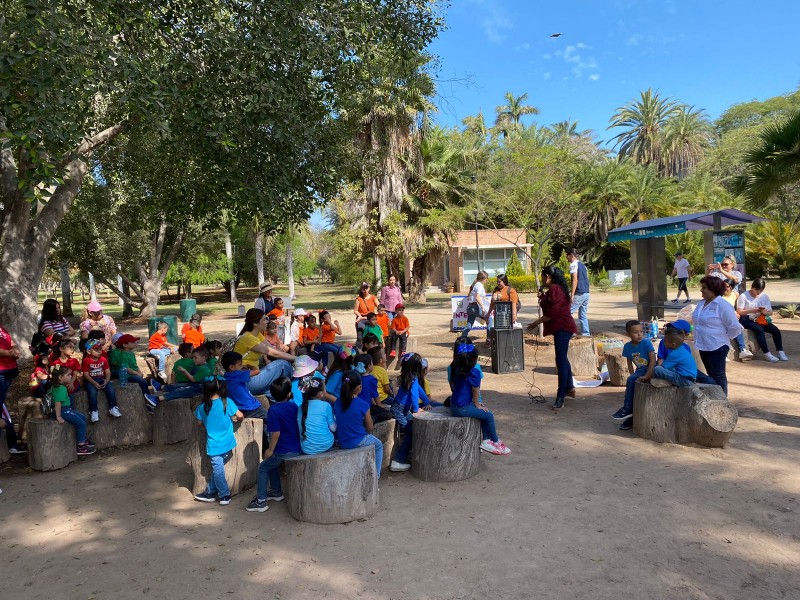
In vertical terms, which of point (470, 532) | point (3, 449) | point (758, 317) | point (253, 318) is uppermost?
point (253, 318)

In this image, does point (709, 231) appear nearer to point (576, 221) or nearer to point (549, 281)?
point (549, 281)

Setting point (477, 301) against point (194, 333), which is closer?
point (194, 333)

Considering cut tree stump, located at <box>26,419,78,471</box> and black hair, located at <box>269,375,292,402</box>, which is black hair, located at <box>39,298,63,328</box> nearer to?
cut tree stump, located at <box>26,419,78,471</box>

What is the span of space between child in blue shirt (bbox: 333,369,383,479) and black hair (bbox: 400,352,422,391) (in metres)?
0.69

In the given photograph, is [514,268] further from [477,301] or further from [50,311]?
[50,311]

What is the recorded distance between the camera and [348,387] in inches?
191

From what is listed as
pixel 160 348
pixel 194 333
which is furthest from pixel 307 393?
pixel 160 348

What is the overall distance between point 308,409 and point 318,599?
1522 millimetres

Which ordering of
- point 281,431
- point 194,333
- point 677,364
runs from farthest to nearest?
1. point 194,333
2. point 677,364
3. point 281,431

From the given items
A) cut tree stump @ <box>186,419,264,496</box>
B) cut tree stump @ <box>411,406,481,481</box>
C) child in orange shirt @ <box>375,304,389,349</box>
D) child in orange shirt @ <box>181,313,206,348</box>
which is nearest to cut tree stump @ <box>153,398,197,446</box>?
cut tree stump @ <box>186,419,264,496</box>

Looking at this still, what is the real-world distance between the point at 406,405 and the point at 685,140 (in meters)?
50.5

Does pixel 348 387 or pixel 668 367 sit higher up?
pixel 348 387

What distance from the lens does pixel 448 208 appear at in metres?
26.7

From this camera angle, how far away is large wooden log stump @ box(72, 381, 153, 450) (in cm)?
664
